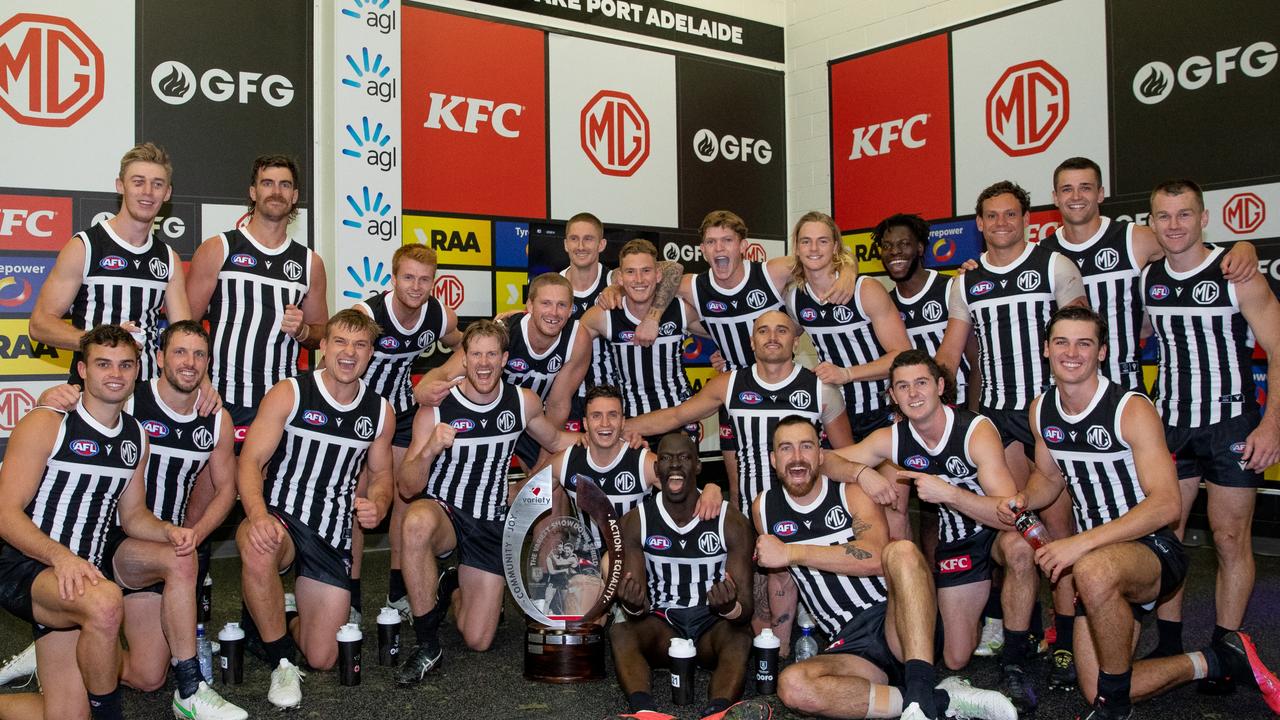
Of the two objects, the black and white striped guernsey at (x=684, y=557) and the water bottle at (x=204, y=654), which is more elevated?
the black and white striped guernsey at (x=684, y=557)

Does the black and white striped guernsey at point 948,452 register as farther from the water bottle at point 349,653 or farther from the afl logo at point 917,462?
the water bottle at point 349,653

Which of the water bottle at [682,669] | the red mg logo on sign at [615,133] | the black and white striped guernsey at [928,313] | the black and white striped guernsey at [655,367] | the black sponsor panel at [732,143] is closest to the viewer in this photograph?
the water bottle at [682,669]

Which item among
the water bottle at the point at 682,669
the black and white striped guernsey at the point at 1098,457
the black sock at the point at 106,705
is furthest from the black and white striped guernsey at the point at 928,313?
the black sock at the point at 106,705

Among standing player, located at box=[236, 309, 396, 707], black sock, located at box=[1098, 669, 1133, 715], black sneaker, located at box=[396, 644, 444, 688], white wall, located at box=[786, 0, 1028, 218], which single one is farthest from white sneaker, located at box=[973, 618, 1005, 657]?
white wall, located at box=[786, 0, 1028, 218]

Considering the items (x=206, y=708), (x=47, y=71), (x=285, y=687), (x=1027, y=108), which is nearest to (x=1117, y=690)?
(x=285, y=687)

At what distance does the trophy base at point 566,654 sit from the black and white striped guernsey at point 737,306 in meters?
1.61

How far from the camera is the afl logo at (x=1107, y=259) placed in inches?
165

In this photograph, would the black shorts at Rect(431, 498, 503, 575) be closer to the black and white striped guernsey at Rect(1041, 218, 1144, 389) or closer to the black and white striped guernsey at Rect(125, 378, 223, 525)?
the black and white striped guernsey at Rect(125, 378, 223, 525)

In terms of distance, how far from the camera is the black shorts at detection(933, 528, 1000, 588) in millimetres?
3885

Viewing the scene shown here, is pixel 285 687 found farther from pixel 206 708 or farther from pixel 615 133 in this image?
pixel 615 133

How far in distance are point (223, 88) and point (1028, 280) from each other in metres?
4.38

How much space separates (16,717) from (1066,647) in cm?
342

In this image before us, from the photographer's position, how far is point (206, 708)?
326 centimetres

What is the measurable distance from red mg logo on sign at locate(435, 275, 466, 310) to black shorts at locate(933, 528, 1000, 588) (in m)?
3.65
